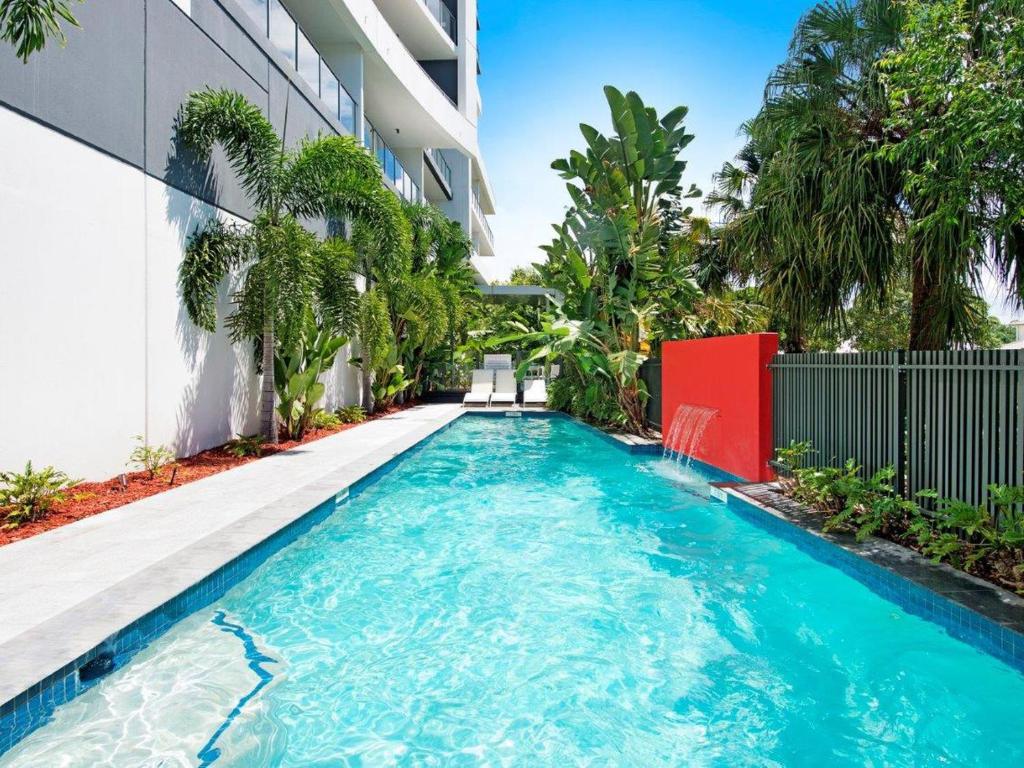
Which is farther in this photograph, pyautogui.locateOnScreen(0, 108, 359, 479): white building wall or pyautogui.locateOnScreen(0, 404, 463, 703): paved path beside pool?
pyautogui.locateOnScreen(0, 108, 359, 479): white building wall

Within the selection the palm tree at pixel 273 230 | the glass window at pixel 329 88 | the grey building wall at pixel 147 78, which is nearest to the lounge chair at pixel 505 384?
the glass window at pixel 329 88

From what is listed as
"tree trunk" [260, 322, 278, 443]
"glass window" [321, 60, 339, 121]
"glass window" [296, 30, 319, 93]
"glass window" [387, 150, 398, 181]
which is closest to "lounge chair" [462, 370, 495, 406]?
"glass window" [387, 150, 398, 181]

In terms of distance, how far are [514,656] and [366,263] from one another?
44.9ft

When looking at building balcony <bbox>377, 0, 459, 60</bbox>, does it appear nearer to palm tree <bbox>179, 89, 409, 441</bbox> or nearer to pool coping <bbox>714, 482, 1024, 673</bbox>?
palm tree <bbox>179, 89, 409, 441</bbox>

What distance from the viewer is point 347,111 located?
1537 cm

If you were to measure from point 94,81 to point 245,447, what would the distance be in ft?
15.8

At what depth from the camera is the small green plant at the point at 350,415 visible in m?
14.3

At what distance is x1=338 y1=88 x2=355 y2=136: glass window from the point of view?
48.8ft

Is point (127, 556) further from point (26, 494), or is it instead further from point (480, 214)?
point (480, 214)

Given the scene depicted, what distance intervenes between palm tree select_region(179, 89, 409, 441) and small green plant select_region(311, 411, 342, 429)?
89.3 inches

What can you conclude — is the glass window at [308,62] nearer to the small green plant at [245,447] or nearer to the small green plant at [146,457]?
the small green plant at [245,447]

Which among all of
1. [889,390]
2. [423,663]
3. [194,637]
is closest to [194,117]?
[194,637]

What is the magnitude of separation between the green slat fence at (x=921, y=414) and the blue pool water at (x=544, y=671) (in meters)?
1.12

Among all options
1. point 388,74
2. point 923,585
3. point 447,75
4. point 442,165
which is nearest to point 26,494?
point 923,585
